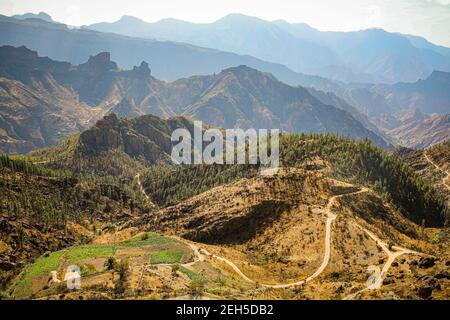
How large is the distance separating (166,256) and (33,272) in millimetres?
22503

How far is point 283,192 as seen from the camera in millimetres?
100750

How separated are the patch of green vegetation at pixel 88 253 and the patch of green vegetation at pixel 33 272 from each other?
2.10 metres

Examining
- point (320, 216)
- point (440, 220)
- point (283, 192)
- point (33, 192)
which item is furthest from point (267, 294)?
point (33, 192)

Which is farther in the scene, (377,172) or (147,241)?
(377,172)

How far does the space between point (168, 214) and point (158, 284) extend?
182ft

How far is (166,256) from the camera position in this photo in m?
70.6

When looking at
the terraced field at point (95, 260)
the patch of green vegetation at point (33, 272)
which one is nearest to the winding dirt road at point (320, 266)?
the terraced field at point (95, 260)

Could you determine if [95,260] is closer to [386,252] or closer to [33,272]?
[33,272]

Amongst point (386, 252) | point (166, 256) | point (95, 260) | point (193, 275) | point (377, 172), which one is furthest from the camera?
point (377, 172)

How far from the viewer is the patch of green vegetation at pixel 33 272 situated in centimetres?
6112

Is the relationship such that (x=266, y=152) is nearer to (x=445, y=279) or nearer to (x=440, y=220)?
(x=440, y=220)

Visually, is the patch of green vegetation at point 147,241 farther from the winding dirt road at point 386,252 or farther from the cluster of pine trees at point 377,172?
the cluster of pine trees at point 377,172

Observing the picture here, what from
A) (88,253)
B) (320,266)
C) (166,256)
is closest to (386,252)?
(320,266)
